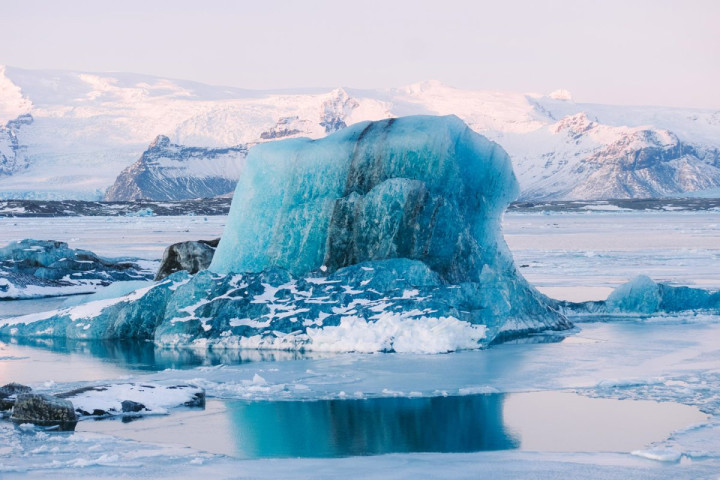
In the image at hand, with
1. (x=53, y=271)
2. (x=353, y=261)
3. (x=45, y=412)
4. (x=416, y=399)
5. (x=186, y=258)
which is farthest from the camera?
(x=53, y=271)

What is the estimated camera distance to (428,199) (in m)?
15.7

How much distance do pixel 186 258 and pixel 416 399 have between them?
444 inches

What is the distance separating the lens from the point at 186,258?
2100 cm

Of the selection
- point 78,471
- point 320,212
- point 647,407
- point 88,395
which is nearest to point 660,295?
point 320,212

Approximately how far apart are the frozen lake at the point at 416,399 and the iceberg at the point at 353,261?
0.64 m

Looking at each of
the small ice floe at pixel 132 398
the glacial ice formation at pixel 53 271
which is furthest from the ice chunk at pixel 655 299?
the glacial ice formation at pixel 53 271

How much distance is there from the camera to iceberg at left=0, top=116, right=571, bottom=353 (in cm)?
1428

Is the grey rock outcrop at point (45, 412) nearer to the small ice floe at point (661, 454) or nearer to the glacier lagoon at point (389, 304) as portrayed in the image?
the glacier lagoon at point (389, 304)

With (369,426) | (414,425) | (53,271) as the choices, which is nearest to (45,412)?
(369,426)

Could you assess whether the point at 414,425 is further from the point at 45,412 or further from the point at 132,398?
the point at 45,412

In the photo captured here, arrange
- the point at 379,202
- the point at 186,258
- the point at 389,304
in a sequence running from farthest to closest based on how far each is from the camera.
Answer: the point at 186,258 → the point at 379,202 → the point at 389,304

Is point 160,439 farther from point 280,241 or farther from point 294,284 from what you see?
point 280,241

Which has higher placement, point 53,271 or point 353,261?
→ point 353,261

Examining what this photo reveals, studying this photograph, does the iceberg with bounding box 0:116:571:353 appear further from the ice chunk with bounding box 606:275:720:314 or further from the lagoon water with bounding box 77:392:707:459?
the lagoon water with bounding box 77:392:707:459
